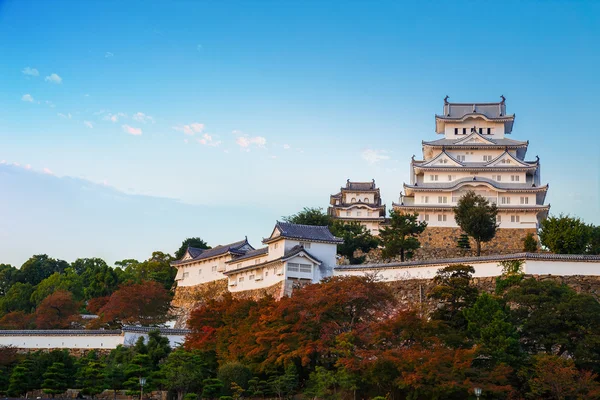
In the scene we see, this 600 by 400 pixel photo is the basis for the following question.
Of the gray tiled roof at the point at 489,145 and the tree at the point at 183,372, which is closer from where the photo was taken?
the tree at the point at 183,372

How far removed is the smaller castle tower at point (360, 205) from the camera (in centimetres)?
5716

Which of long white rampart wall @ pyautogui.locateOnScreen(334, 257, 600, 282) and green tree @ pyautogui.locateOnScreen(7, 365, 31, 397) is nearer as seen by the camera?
green tree @ pyautogui.locateOnScreen(7, 365, 31, 397)

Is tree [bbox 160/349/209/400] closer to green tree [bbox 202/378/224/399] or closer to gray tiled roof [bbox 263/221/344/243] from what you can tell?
green tree [bbox 202/378/224/399]

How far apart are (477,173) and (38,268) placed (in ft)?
125

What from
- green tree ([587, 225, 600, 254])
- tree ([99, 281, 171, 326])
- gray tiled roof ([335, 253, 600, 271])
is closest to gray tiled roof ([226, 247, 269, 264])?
tree ([99, 281, 171, 326])

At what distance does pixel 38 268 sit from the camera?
216 feet

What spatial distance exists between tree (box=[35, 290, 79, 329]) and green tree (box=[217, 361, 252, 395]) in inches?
654

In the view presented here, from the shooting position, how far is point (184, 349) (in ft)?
107

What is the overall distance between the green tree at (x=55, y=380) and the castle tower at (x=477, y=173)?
25172 mm

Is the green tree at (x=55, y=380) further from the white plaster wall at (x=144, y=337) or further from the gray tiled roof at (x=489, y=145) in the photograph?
the gray tiled roof at (x=489, y=145)

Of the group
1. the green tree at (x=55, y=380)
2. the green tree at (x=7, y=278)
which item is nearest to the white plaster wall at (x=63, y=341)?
the green tree at (x=55, y=380)

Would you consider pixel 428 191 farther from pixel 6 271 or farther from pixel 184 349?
pixel 6 271

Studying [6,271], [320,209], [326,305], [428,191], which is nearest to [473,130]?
[428,191]

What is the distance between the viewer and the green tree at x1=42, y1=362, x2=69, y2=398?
3028 cm
